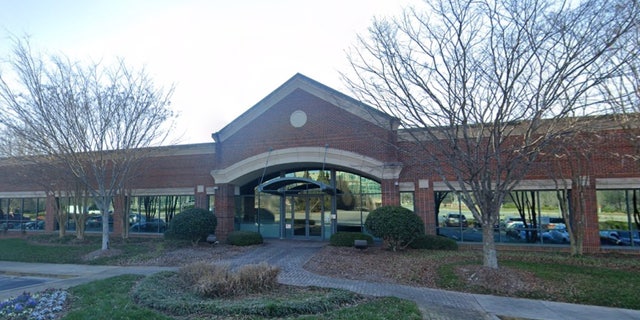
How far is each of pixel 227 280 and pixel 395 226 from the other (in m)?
7.71

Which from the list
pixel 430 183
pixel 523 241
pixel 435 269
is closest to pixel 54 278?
pixel 435 269

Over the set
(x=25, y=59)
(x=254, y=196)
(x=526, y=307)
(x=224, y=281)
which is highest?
(x=25, y=59)

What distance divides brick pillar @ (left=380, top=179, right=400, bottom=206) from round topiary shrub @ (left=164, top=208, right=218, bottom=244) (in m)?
8.36

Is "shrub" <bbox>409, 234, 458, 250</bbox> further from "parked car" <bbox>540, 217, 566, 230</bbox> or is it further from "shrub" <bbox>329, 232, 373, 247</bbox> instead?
"parked car" <bbox>540, 217, 566, 230</bbox>

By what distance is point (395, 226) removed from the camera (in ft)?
46.6

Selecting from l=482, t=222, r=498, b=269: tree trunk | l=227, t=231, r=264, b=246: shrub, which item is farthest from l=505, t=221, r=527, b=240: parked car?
l=227, t=231, r=264, b=246: shrub

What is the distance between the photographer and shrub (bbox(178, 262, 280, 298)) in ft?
26.8

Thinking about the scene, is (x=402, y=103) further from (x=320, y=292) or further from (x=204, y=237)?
(x=204, y=237)

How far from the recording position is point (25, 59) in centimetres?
1523

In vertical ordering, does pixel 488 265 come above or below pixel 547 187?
below

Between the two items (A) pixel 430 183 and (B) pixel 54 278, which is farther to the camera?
(A) pixel 430 183

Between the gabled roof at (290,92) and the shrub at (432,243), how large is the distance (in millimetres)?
4944

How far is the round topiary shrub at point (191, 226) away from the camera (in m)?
17.0

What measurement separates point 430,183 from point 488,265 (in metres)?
6.80
